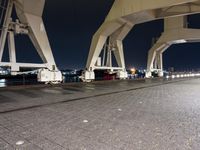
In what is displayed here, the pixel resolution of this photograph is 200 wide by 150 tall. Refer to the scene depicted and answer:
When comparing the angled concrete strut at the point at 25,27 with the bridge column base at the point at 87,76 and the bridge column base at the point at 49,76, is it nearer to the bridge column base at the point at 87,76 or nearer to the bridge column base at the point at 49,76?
the bridge column base at the point at 49,76

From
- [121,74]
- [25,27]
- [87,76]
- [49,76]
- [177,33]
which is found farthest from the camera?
[177,33]

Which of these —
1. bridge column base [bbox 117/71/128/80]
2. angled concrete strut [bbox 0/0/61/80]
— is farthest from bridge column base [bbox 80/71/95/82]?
bridge column base [bbox 117/71/128/80]

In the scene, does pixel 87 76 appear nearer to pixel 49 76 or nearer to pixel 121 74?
pixel 49 76

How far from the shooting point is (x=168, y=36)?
2458cm

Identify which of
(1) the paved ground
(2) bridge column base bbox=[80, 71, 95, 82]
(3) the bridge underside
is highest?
(3) the bridge underside

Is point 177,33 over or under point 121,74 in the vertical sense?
over

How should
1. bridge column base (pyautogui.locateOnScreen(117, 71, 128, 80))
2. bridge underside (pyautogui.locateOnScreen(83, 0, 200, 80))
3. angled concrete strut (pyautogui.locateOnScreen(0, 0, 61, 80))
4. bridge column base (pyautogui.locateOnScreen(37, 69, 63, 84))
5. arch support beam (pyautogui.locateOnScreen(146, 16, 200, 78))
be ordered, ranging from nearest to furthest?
angled concrete strut (pyautogui.locateOnScreen(0, 0, 61, 80)), bridge underside (pyautogui.locateOnScreen(83, 0, 200, 80)), bridge column base (pyautogui.locateOnScreen(37, 69, 63, 84)), bridge column base (pyautogui.locateOnScreen(117, 71, 128, 80)), arch support beam (pyautogui.locateOnScreen(146, 16, 200, 78))

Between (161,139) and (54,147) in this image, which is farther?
(161,139)

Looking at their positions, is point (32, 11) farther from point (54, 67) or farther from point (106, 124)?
point (106, 124)

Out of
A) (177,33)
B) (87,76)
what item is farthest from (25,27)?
(177,33)

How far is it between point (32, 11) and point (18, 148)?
1104 cm

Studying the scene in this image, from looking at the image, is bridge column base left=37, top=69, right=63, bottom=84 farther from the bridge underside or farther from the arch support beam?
the arch support beam

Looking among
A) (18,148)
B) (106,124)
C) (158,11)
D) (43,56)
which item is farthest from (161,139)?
(158,11)

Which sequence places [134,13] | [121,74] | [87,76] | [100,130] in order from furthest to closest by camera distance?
1. [121,74]
2. [87,76]
3. [134,13]
4. [100,130]
